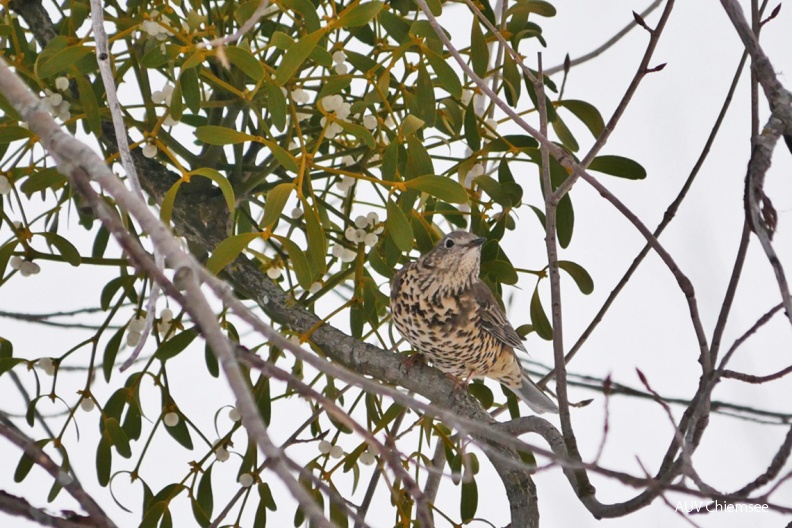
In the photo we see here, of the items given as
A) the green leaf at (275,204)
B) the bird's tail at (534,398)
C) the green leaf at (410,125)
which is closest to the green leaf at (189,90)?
the green leaf at (275,204)

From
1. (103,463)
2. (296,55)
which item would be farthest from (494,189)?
(103,463)

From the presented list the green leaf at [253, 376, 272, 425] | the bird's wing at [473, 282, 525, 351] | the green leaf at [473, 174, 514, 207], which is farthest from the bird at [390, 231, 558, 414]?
the green leaf at [253, 376, 272, 425]

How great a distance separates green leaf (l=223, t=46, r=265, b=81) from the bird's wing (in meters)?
A: 0.54

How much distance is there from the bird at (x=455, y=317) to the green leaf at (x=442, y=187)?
20cm

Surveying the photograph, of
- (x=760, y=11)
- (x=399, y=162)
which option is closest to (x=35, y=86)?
→ (x=399, y=162)

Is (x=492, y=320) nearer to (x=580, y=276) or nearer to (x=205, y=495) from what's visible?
(x=580, y=276)

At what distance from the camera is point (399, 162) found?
3.25 feet

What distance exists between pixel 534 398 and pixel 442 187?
1.95 feet

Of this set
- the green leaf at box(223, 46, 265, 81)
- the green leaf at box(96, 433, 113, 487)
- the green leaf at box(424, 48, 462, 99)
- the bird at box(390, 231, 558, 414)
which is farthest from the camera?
the bird at box(390, 231, 558, 414)

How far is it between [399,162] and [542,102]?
0.29m

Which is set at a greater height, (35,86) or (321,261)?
(35,86)

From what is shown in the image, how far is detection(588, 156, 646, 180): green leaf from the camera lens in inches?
37.7

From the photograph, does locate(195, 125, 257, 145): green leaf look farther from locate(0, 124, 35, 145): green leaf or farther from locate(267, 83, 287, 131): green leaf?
locate(0, 124, 35, 145): green leaf

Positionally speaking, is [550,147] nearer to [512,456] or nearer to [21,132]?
[512,456]
